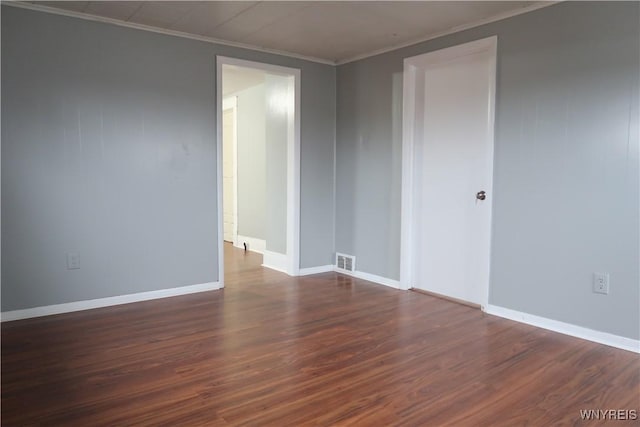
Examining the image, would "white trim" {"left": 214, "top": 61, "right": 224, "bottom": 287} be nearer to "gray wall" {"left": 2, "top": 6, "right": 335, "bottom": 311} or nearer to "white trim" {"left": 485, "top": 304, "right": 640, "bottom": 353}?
"gray wall" {"left": 2, "top": 6, "right": 335, "bottom": 311}

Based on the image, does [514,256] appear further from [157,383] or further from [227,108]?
[227,108]

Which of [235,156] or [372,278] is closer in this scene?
[372,278]

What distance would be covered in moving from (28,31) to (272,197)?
9.25 feet

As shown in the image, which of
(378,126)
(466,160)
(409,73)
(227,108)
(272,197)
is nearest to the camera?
(466,160)

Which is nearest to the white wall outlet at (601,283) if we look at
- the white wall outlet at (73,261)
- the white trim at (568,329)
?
the white trim at (568,329)

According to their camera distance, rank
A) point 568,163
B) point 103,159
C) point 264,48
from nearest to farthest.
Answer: point 568,163 → point 103,159 → point 264,48

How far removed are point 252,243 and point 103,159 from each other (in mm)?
3292

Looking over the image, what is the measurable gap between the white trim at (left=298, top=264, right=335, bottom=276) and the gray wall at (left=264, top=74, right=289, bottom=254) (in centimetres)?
34

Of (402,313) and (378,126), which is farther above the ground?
(378,126)

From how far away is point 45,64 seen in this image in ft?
11.2

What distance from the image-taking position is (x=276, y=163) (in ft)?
17.2

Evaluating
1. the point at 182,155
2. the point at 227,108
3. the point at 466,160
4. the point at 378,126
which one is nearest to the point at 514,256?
the point at 466,160

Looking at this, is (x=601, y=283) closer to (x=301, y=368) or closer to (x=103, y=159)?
(x=301, y=368)

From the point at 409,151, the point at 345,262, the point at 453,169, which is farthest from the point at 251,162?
the point at 453,169
